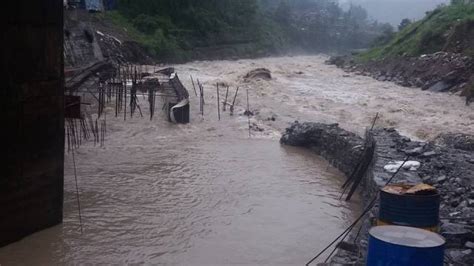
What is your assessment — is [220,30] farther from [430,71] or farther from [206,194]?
[206,194]

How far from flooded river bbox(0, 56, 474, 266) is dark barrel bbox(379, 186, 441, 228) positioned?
246 centimetres

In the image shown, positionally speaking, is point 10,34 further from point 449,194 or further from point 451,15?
point 451,15

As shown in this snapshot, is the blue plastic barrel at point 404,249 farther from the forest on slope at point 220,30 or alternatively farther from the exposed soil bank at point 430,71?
the forest on slope at point 220,30

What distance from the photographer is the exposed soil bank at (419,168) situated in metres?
6.52

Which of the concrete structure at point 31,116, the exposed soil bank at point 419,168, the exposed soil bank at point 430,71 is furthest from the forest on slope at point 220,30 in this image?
the concrete structure at point 31,116

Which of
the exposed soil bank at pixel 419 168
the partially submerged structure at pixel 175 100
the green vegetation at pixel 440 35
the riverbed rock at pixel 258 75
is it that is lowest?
the exposed soil bank at pixel 419 168

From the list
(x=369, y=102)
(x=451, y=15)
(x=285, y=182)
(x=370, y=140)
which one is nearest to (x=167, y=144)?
(x=285, y=182)

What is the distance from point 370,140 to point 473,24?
19.4m

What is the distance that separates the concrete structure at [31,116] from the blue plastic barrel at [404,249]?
4970 millimetres

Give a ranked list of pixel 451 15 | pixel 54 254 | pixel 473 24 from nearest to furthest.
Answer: pixel 54 254, pixel 473 24, pixel 451 15

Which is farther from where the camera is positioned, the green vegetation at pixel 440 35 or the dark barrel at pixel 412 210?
the green vegetation at pixel 440 35

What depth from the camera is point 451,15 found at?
1355 inches

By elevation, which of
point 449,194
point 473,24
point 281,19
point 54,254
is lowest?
point 54,254

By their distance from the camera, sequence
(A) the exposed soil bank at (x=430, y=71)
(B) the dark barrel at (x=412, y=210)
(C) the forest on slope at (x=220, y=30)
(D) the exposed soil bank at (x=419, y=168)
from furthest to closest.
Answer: (C) the forest on slope at (x=220, y=30), (A) the exposed soil bank at (x=430, y=71), (D) the exposed soil bank at (x=419, y=168), (B) the dark barrel at (x=412, y=210)
